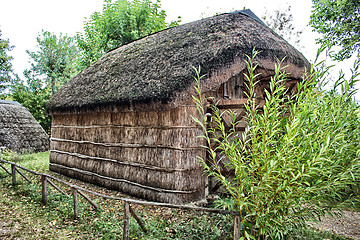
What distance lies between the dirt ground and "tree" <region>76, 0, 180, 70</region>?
12.5 meters

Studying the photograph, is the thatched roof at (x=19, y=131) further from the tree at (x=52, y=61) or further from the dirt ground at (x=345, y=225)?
the dirt ground at (x=345, y=225)

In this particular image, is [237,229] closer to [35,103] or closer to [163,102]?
[163,102]

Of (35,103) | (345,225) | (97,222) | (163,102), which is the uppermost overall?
(35,103)

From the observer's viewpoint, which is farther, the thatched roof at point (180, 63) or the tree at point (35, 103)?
the tree at point (35, 103)

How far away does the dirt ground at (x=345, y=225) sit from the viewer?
450 cm

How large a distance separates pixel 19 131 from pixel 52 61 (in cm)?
1083

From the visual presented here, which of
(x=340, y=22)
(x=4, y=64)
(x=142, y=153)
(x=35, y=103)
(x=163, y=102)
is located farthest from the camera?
(x=4, y=64)

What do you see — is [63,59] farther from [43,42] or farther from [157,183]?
[157,183]

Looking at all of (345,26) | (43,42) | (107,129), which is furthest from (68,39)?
(345,26)

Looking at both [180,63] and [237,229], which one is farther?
[180,63]

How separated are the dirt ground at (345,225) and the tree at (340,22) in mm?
7272

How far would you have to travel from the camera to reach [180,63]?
5348mm

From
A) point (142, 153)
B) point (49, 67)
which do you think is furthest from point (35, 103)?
point (142, 153)

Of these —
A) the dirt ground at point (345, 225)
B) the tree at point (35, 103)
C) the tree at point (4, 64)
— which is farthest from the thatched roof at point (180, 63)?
the tree at point (4, 64)
